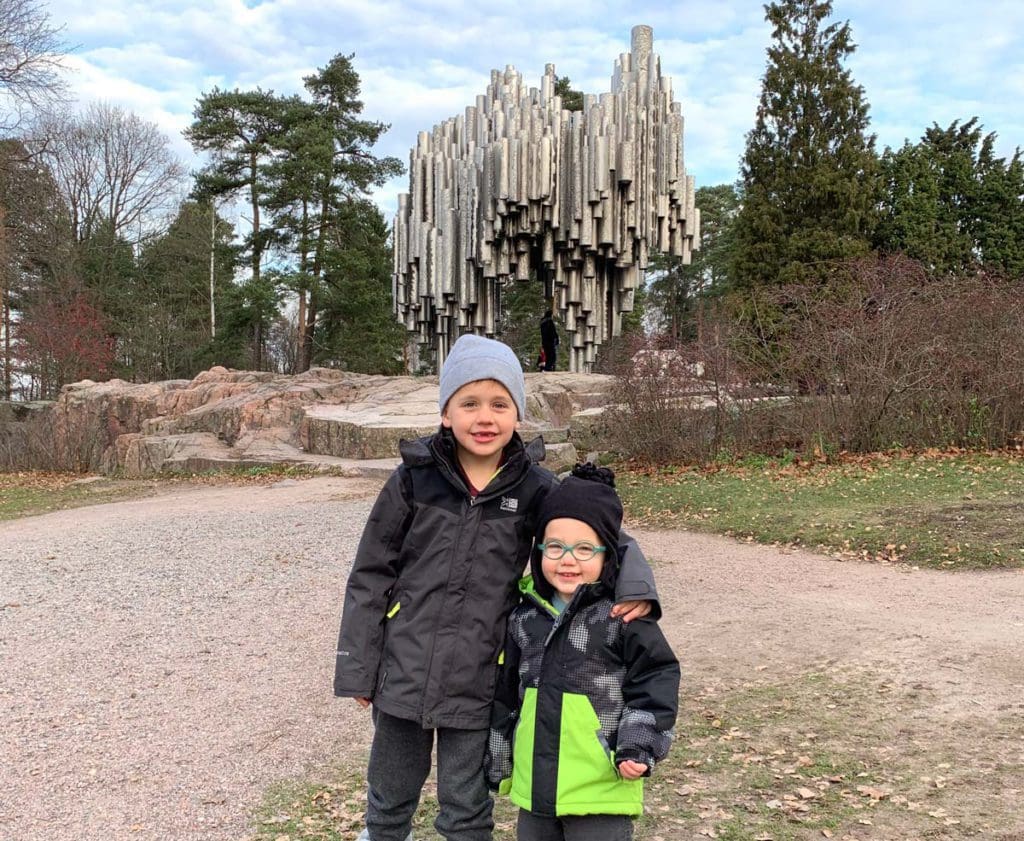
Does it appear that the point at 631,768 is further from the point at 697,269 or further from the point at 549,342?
the point at 697,269

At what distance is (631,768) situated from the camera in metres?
2.14

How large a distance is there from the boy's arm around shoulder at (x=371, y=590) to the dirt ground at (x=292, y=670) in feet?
3.95

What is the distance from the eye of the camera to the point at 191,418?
1833 centimetres

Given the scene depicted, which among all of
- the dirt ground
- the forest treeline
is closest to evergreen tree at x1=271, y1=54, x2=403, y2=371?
the forest treeline

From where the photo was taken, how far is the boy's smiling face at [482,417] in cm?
251

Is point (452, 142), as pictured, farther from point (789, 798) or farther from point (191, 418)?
point (789, 798)

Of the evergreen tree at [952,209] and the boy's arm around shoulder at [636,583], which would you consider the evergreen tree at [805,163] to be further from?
the boy's arm around shoulder at [636,583]

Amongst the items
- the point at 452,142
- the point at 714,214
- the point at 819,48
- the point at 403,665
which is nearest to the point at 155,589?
the point at 403,665

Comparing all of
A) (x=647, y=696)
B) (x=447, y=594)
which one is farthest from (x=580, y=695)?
(x=447, y=594)

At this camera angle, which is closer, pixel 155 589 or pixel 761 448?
pixel 155 589

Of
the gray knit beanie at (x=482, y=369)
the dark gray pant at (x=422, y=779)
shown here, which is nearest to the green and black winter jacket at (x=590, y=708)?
the dark gray pant at (x=422, y=779)

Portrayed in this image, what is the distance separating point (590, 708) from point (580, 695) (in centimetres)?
4

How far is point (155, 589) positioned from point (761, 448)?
8.90m

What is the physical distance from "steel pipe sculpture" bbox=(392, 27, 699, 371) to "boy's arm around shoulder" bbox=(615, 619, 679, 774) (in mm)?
14634
